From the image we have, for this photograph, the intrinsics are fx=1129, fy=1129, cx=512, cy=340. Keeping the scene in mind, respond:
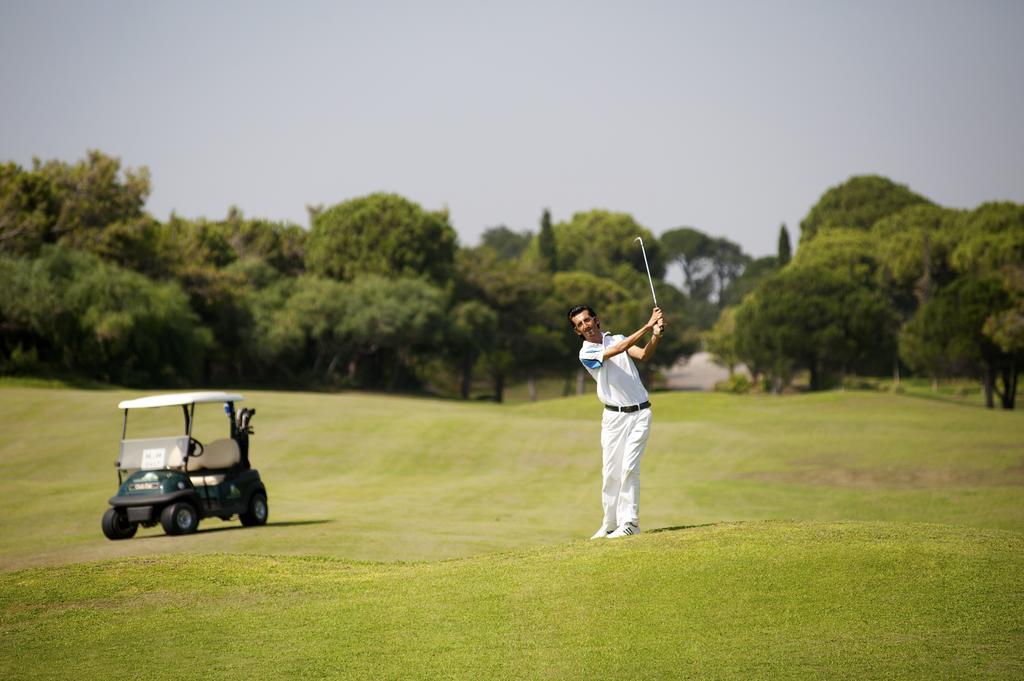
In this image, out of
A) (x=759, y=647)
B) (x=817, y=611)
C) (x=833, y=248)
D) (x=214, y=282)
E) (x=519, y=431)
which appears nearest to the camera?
(x=759, y=647)

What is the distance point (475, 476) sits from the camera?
31562 mm

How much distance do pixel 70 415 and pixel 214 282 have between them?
118 ft

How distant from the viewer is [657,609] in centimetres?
1029

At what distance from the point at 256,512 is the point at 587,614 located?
1150cm

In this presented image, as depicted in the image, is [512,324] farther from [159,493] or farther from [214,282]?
[159,493]

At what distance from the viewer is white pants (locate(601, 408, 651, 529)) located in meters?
13.0

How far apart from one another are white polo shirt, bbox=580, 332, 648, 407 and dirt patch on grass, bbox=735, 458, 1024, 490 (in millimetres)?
17253

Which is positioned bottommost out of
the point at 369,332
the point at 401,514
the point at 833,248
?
the point at 401,514

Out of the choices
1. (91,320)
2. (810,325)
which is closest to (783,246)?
(810,325)

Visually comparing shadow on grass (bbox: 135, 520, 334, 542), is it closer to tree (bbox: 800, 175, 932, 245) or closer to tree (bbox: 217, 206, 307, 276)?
tree (bbox: 217, 206, 307, 276)

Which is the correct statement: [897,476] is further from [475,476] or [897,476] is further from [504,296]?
[504,296]

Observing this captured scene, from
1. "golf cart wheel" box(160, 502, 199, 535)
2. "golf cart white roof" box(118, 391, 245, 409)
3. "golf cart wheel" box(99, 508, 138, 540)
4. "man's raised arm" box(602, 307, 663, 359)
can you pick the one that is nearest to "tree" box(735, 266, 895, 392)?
"golf cart white roof" box(118, 391, 245, 409)

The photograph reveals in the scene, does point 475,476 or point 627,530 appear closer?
point 627,530

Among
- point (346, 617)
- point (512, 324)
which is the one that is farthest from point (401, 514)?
point (512, 324)
